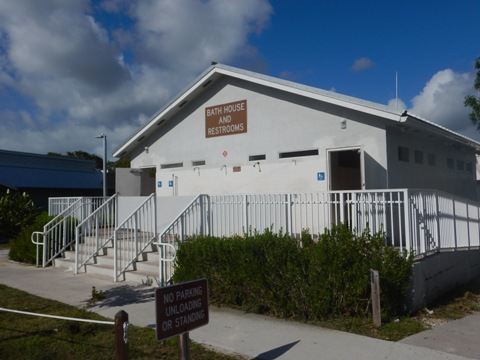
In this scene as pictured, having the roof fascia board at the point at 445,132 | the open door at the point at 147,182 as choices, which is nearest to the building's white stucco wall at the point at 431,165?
the roof fascia board at the point at 445,132

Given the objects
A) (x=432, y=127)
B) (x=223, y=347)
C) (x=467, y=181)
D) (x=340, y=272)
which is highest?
(x=432, y=127)

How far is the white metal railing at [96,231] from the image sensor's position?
1196 cm

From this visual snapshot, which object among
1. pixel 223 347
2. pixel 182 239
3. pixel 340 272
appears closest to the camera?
pixel 223 347

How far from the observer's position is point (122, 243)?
448 inches

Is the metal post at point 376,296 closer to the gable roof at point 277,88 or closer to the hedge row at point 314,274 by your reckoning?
the hedge row at point 314,274

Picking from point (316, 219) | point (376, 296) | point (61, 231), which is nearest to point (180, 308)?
point (376, 296)

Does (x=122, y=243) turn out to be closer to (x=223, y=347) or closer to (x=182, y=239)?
(x=182, y=239)

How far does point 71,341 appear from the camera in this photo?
616 cm

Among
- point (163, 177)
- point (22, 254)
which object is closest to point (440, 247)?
point (163, 177)

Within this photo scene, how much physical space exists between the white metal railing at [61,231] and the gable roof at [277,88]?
116 inches

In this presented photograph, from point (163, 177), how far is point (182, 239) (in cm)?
594

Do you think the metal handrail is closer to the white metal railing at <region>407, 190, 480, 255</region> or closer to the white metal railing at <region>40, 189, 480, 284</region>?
the white metal railing at <region>40, 189, 480, 284</region>

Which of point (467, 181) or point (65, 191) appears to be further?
point (65, 191)

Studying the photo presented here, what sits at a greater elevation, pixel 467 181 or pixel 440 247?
pixel 467 181
